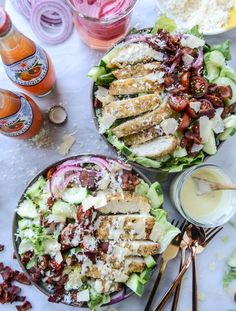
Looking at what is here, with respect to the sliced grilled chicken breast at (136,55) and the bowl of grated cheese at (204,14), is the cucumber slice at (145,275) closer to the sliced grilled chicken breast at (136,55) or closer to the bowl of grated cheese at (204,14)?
the sliced grilled chicken breast at (136,55)

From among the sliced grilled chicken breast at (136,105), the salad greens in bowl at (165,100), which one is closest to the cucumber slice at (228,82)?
the salad greens in bowl at (165,100)

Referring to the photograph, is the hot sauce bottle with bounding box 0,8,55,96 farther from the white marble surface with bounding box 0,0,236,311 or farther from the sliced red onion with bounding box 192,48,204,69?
the sliced red onion with bounding box 192,48,204,69

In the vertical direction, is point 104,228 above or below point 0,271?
above

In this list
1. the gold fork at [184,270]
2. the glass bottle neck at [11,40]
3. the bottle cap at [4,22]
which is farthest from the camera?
the gold fork at [184,270]

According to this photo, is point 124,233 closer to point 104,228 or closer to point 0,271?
point 104,228

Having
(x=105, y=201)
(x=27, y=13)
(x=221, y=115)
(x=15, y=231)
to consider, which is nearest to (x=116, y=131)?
(x=105, y=201)

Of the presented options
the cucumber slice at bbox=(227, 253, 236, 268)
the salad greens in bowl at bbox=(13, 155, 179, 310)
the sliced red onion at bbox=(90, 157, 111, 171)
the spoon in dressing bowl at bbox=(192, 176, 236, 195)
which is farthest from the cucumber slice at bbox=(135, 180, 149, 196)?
the cucumber slice at bbox=(227, 253, 236, 268)

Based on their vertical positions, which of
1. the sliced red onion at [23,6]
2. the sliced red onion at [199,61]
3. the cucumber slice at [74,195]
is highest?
the sliced red onion at [23,6]
